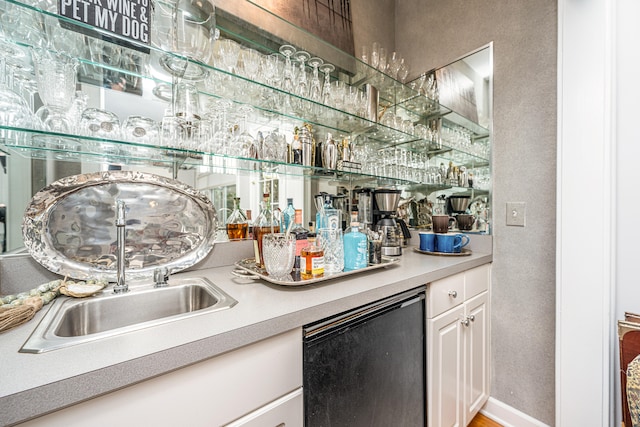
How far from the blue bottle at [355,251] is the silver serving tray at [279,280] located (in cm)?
4

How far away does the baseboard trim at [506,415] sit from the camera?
4.77ft

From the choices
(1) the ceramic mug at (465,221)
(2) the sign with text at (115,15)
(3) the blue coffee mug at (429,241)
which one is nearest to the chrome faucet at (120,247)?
(2) the sign with text at (115,15)

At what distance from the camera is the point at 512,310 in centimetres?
154

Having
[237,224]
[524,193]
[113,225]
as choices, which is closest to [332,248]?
[237,224]

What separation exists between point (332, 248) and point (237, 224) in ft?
1.74

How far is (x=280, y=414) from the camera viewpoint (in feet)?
2.32

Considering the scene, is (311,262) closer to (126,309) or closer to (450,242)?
(126,309)

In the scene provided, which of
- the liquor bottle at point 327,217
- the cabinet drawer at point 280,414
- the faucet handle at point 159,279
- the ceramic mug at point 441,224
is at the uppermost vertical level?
the liquor bottle at point 327,217

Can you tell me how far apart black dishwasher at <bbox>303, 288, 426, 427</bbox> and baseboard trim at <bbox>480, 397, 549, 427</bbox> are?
75 cm

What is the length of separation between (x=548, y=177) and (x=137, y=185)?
2.03 m

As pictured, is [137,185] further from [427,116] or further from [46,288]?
[427,116]

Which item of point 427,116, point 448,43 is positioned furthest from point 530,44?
point 427,116

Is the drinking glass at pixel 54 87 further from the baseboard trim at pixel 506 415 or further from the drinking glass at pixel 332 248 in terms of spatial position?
the baseboard trim at pixel 506 415

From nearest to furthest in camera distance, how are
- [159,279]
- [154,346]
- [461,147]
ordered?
[154,346]
[159,279]
[461,147]
